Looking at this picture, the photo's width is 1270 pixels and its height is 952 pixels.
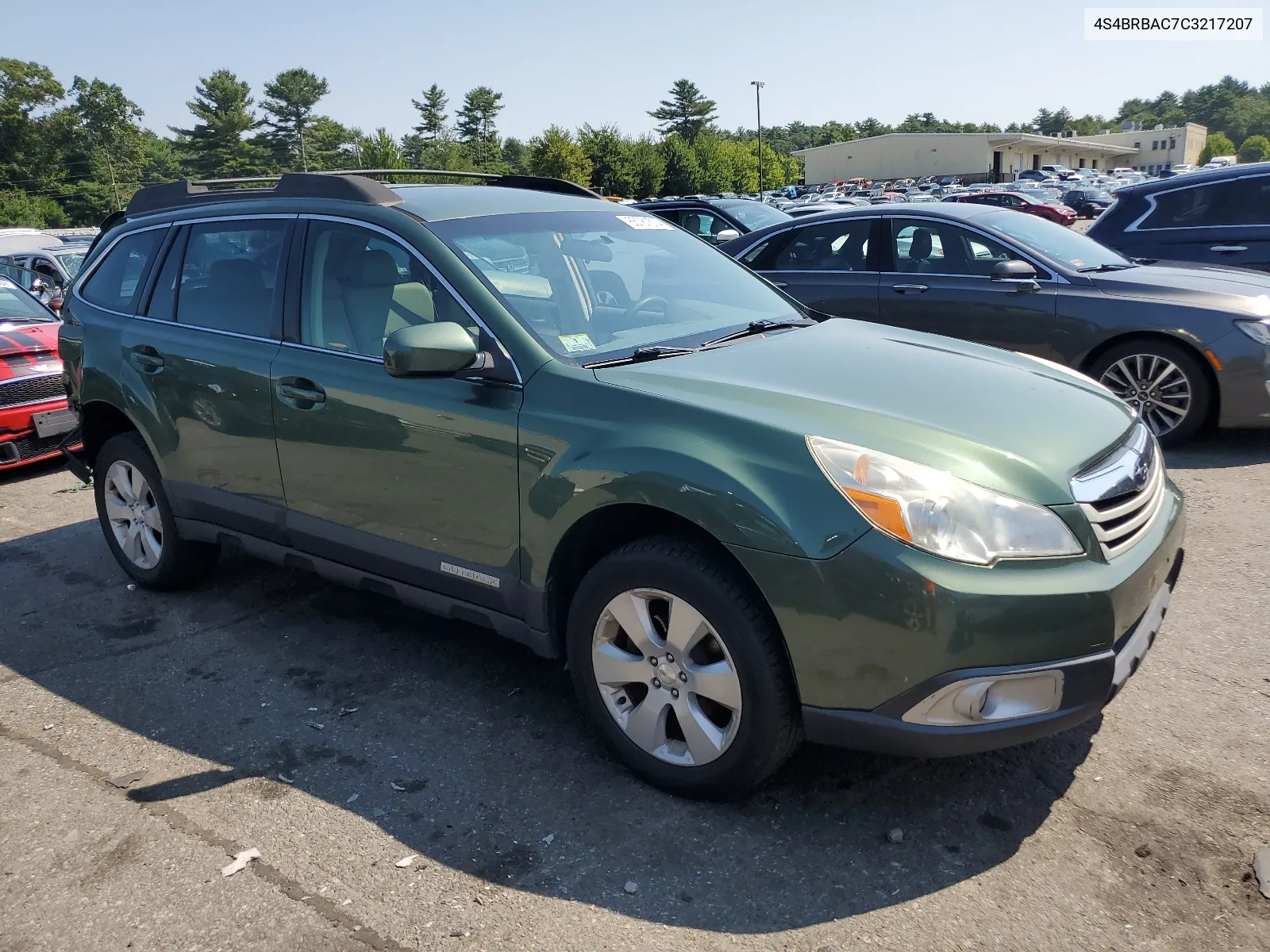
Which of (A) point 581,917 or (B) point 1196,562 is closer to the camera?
(A) point 581,917

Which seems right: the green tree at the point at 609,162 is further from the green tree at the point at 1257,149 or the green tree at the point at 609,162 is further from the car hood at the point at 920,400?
the green tree at the point at 1257,149

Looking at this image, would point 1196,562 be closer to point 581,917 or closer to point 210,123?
point 581,917

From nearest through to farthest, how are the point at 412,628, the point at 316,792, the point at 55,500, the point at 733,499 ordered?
1. the point at 733,499
2. the point at 316,792
3. the point at 412,628
4. the point at 55,500

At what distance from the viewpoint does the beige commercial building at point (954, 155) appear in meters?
95.1

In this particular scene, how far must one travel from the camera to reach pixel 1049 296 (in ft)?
23.2

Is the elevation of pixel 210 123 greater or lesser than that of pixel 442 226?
greater

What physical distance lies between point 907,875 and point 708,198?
39.9ft

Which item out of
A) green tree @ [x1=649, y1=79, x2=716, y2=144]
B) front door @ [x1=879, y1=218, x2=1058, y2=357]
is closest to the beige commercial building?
green tree @ [x1=649, y1=79, x2=716, y2=144]

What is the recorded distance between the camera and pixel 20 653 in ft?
14.5

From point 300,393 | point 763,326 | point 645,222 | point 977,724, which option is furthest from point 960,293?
point 977,724

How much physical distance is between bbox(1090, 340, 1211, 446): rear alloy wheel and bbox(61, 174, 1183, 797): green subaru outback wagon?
11.7 feet

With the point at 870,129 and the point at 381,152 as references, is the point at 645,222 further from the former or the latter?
the point at 870,129

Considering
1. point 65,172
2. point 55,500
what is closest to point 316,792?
point 55,500

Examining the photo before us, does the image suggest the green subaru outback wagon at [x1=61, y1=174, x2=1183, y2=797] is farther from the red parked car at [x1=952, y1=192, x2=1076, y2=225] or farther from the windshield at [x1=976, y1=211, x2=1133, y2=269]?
the red parked car at [x1=952, y1=192, x2=1076, y2=225]
